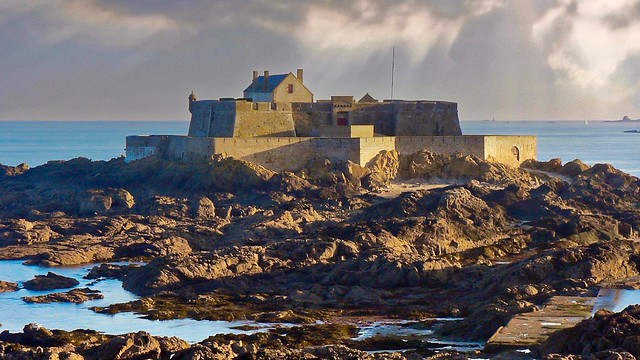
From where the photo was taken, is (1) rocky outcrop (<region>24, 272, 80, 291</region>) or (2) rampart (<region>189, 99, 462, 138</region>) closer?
(1) rocky outcrop (<region>24, 272, 80, 291</region>)

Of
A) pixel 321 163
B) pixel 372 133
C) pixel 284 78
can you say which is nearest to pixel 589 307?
pixel 321 163

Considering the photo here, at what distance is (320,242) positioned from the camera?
33094 millimetres

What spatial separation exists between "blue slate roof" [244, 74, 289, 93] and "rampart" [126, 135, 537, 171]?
16.8 feet

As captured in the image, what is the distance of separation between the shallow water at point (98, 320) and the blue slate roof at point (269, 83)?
80.5 ft

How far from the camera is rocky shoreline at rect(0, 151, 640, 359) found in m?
25.0

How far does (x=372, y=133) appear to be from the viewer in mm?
52844

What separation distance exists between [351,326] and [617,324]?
22.2 feet

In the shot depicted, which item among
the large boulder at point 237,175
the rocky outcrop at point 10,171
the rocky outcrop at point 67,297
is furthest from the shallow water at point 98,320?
the rocky outcrop at point 10,171

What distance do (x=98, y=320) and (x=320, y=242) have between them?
290 inches

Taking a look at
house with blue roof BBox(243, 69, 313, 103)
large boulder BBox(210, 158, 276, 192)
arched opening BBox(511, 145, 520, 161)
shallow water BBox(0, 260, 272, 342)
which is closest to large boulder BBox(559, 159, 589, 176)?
arched opening BBox(511, 145, 520, 161)

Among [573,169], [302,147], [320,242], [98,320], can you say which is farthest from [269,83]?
[98,320]

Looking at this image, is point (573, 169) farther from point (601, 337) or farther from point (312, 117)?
point (601, 337)

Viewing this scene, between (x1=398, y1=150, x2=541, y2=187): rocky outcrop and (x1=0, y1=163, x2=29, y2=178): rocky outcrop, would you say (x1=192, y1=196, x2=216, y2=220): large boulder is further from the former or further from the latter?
(x1=0, y1=163, x2=29, y2=178): rocky outcrop

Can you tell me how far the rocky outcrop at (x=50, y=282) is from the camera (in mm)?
31781
